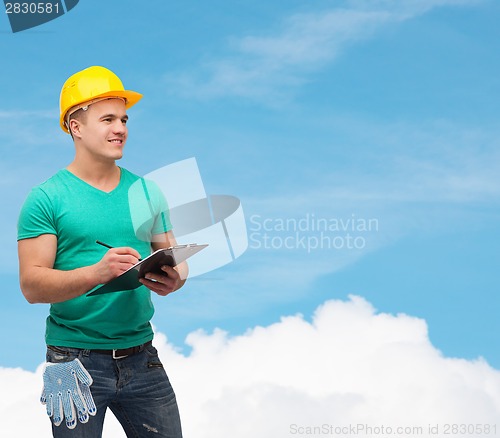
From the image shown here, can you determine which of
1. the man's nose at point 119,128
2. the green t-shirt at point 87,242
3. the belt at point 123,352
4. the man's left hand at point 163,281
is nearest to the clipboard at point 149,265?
the man's left hand at point 163,281

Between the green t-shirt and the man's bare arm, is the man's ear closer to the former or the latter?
the green t-shirt

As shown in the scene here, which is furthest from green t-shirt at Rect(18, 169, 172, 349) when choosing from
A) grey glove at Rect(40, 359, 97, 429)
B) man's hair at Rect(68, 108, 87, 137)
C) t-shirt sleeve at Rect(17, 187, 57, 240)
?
man's hair at Rect(68, 108, 87, 137)

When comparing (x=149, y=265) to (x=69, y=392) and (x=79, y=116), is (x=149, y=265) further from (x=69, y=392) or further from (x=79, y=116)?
(x=79, y=116)

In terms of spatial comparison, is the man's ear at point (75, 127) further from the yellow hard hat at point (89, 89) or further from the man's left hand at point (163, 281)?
the man's left hand at point (163, 281)

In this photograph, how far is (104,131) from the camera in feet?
11.3

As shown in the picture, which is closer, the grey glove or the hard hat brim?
the grey glove

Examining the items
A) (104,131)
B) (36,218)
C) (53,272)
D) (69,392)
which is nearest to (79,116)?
(104,131)

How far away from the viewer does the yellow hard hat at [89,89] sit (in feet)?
11.4

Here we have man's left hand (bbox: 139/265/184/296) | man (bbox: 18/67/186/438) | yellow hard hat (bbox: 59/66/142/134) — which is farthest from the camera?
yellow hard hat (bbox: 59/66/142/134)

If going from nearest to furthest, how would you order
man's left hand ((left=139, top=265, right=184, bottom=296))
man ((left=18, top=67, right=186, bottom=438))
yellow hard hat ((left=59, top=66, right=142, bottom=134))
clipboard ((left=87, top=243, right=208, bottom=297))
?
clipboard ((left=87, top=243, right=208, bottom=297)) < man's left hand ((left=139, top=265, right=184, bottom=296)) < man ((left=18, top=67, right=186, bottom=438)) < yellow hard hat ((left=59, top=66, right=142, bottom=134))

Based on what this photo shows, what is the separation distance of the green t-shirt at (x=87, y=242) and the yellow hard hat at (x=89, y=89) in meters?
0.34

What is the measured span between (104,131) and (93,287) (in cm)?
72

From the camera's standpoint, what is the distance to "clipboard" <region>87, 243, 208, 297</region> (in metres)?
3.05

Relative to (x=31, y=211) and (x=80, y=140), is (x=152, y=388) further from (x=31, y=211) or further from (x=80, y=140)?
(x=80, y=140)
